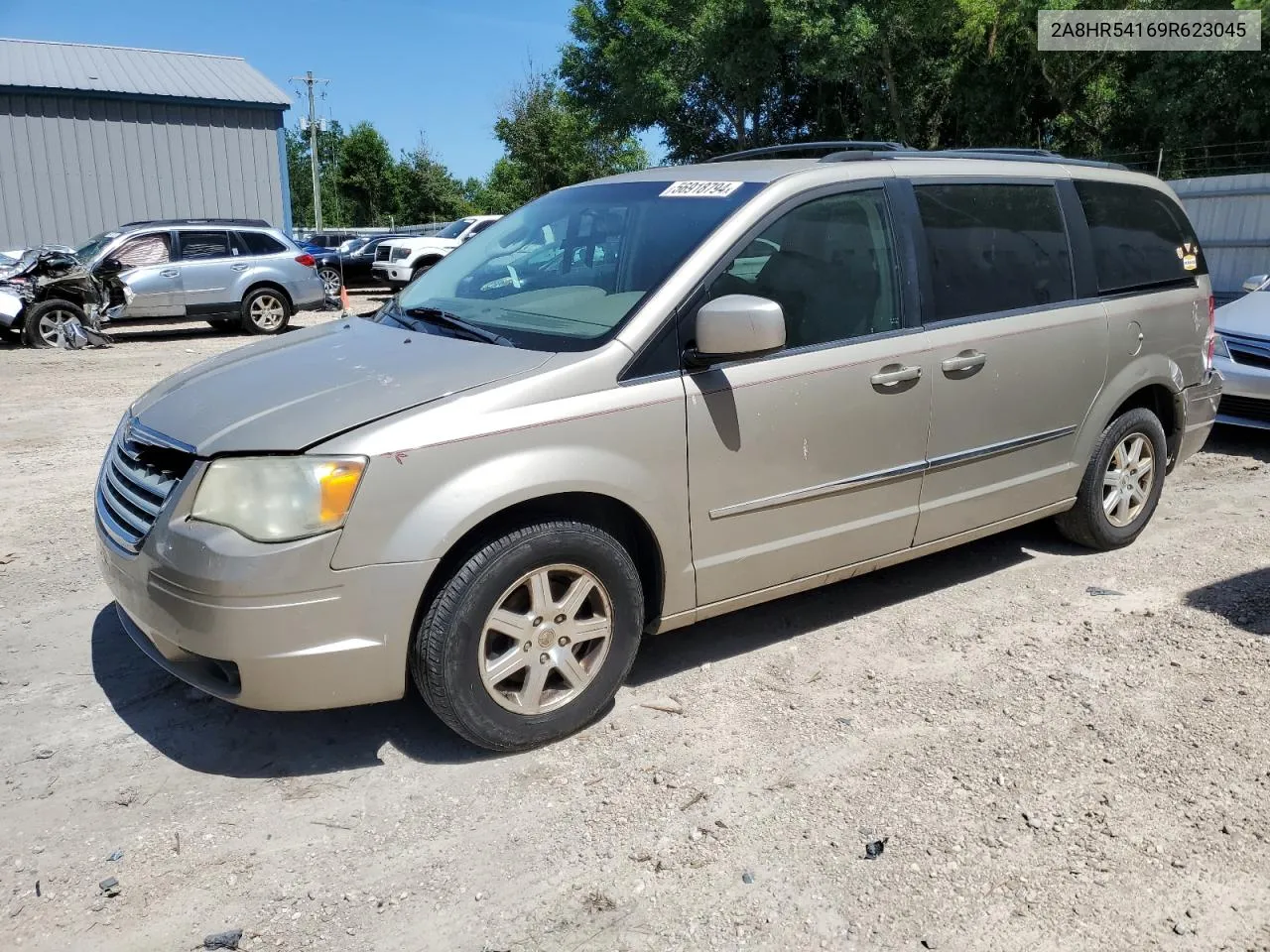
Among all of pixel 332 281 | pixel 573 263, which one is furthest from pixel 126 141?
pixel 573 263

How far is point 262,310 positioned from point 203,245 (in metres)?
1.23

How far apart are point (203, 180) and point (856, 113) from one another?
20.1 metres

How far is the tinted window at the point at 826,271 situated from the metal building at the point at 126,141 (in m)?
22.8

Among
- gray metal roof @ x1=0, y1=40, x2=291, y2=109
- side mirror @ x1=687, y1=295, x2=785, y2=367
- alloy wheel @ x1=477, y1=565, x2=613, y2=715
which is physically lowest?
alloy wheel @ x1=477, y1=565, x2=613, y2=715

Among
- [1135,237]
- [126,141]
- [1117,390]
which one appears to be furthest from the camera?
[126,141]

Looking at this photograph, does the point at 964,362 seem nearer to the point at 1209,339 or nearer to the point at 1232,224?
the point at 1209,339

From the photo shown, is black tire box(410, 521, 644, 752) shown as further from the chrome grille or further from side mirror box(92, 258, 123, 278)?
side mirror box(92, 258, 123, 278)

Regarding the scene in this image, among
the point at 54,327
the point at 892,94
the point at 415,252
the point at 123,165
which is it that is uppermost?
the point at 892,94

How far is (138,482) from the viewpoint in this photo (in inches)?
134

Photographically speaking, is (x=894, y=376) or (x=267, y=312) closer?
(x=894, y=376)

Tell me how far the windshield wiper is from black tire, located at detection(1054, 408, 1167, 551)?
2.99 m

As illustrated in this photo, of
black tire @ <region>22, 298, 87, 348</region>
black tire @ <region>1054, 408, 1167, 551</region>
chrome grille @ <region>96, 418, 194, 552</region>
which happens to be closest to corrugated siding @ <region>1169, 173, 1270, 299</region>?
black tire @ <region>1054, 408, 1167, 551</region>

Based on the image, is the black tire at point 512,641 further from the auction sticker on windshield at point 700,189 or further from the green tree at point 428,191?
the green tree at point 428,191

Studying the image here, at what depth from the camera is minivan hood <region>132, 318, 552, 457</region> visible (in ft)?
10.3
